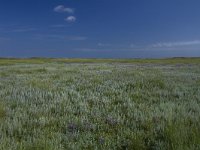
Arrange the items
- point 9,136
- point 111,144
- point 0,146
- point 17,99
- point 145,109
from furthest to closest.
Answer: point 17,99, point 145,109, point 9,136, point 111,144, point 0,146

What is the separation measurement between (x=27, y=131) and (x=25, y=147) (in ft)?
4.56

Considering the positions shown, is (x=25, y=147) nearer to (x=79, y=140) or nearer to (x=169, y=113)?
(x=79, y=140)

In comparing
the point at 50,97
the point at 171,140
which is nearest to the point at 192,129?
the point at 171,140

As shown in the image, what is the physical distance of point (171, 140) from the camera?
5812 mm

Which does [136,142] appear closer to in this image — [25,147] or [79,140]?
[79,140]

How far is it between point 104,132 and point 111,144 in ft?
2.77

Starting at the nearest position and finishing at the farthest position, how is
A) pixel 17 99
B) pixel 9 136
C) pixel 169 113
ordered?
pixel 9 136 < pixel 169 113 < pixel 17 99

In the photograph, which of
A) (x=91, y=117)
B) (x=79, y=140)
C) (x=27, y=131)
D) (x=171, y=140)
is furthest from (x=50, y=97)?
(x=171, y=140)

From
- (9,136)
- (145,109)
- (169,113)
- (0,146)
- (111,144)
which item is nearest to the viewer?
(0,146)

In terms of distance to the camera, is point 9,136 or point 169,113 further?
point 169,113

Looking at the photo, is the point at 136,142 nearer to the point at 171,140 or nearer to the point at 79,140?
the point at 171,140

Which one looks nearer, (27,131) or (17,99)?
(27,131)

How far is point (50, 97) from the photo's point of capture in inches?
482

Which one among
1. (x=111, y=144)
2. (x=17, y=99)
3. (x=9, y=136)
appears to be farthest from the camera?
(x=17, y=99)
